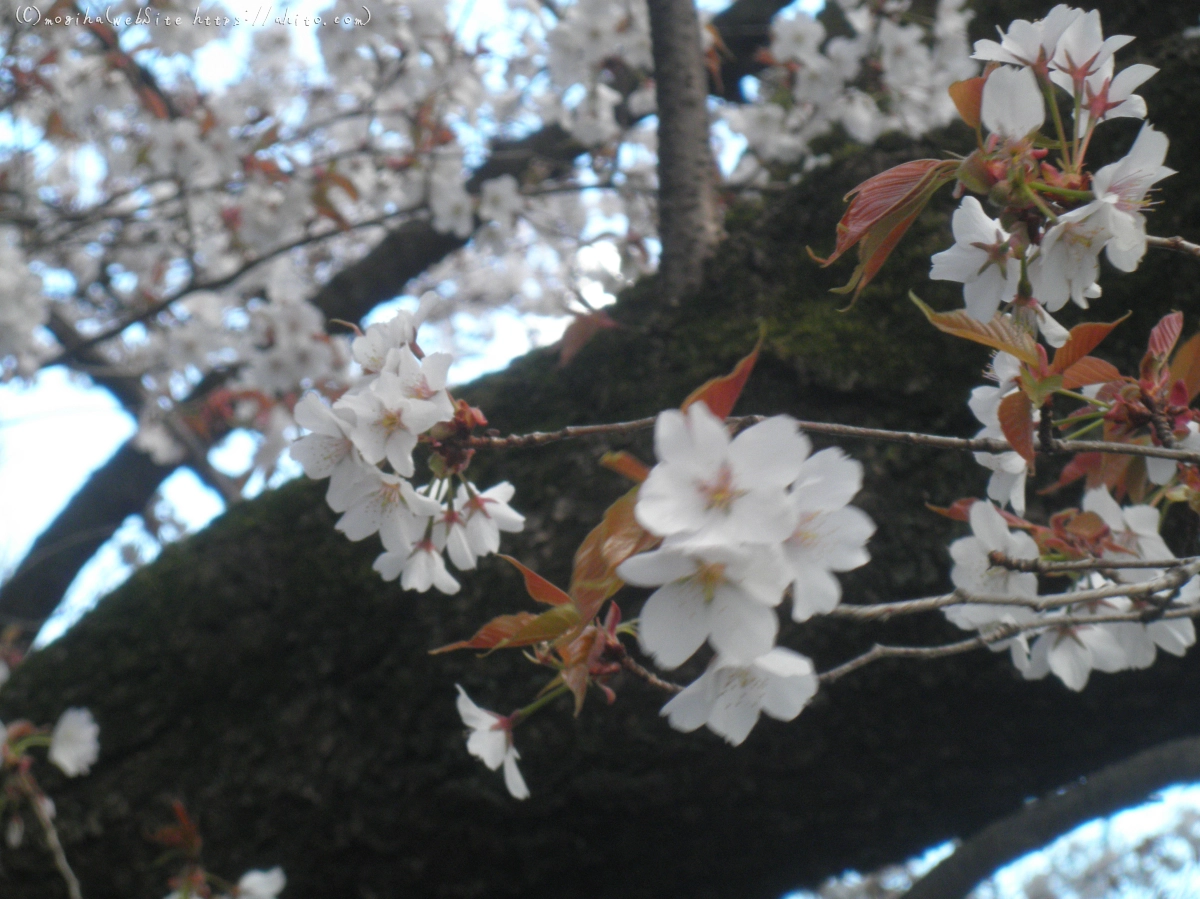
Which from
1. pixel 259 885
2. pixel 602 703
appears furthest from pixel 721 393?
pixel 259 885

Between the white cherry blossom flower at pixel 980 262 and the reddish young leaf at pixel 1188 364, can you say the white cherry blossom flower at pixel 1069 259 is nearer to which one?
the white cherry blossom flower at pixel 980 262

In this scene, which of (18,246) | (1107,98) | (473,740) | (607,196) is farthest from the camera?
(607,196)

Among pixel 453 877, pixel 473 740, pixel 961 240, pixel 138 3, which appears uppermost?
pixel 138 3

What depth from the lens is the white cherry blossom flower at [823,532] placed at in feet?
1.28

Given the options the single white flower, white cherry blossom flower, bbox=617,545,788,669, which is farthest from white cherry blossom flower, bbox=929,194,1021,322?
the single white flower

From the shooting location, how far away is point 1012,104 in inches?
18.5

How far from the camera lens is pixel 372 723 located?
3.84 feet

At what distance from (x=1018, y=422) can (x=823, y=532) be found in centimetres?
14

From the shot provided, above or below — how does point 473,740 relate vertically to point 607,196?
above

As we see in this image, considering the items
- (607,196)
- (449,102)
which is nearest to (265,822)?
(449,102)

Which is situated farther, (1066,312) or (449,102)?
(449,102)

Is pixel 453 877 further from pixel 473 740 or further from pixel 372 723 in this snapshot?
pixel 473 740

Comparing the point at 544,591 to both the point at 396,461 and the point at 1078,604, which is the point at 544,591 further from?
the point at 1078,604

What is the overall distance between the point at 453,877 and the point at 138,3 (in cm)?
242
